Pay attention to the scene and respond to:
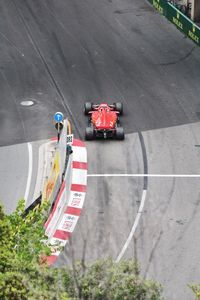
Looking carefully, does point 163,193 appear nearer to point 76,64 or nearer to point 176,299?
point 176,299

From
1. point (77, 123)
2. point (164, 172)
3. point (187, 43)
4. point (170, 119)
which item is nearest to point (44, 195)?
point (164, 172)

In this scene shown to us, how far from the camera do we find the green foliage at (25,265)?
501 inches

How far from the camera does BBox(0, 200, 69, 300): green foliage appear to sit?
1273 cm

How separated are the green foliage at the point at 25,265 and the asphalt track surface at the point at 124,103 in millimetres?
7053

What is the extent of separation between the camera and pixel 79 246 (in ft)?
78.6

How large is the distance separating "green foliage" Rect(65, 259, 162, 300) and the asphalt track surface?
8.89 m

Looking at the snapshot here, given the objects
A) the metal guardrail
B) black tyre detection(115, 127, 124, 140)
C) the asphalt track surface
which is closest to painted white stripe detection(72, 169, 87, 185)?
the asphalt track surface

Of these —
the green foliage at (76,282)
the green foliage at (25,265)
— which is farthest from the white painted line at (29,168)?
the green foliage at (76,282)

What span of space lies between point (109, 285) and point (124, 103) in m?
21.9

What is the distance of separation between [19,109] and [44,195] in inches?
341

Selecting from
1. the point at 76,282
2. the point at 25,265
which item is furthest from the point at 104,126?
the point at 76,282

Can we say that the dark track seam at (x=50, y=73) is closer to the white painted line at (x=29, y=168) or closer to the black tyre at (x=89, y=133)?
the black tyre at (x=89, y=133)

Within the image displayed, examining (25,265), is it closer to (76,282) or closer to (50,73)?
(76,282)

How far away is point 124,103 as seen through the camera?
34.1m
